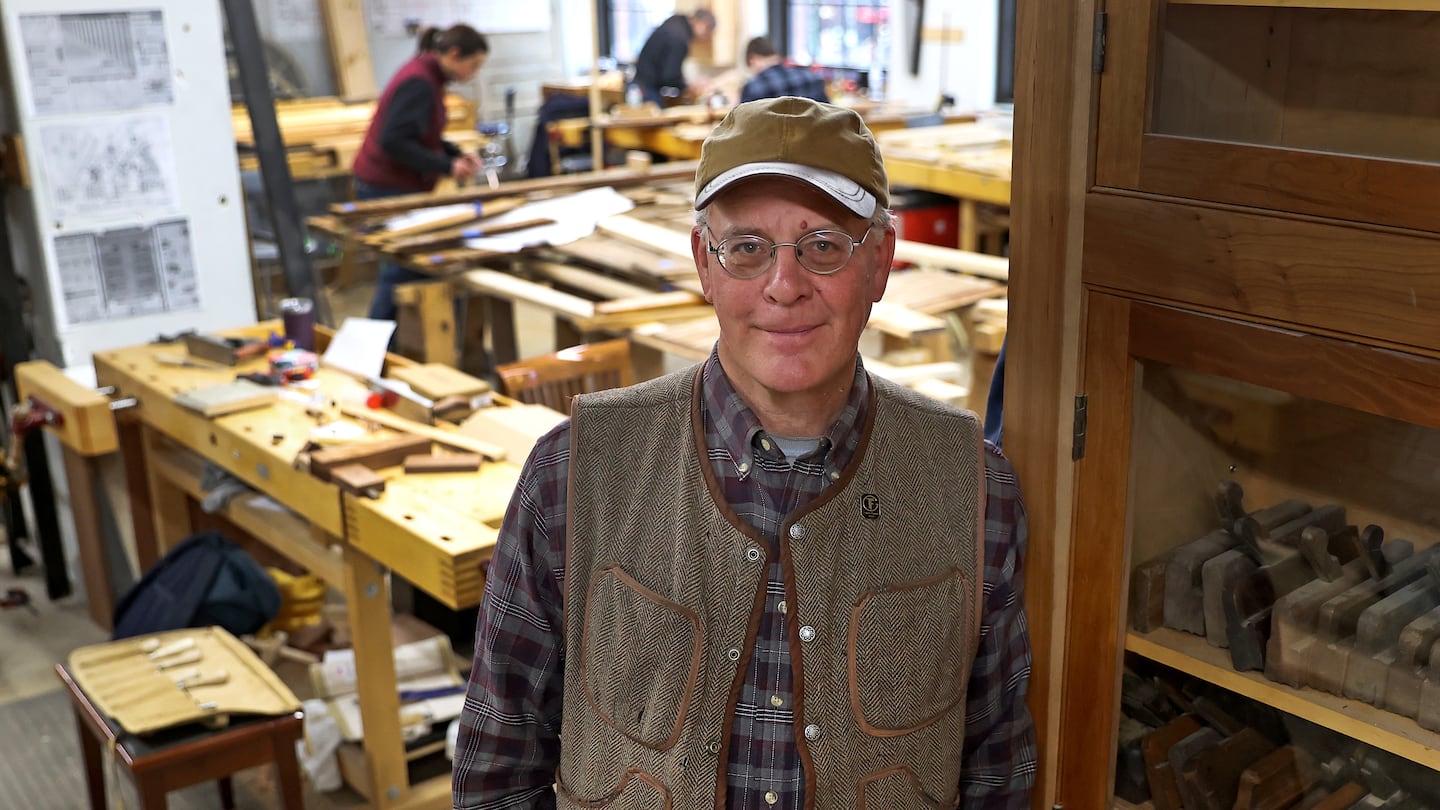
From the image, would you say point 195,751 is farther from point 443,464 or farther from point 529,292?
point 529,292

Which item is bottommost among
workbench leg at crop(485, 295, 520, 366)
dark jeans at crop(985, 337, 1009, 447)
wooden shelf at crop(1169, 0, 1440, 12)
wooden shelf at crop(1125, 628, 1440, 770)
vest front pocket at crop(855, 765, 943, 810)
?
workbench leg at crop(485, 295, 520, 366)

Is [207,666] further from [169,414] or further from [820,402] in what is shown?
[820,402]

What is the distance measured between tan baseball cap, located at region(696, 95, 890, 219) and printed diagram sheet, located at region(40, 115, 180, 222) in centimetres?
371

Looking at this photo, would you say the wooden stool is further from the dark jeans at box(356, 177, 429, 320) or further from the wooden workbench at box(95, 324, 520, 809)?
the dark jeans at box(356, 177, 429, 320)

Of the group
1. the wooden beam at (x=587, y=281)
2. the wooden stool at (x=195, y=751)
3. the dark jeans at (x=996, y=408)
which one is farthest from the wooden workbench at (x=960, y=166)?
the dark jeans at (x=996, y=408)

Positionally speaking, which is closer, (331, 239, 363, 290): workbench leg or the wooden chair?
the wooden chair

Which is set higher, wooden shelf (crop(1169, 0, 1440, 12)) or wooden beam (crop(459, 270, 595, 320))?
wooden shelf (crop(1169, 0, 1440, 12))

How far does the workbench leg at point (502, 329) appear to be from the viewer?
5.82m

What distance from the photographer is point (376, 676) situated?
10.6 ft

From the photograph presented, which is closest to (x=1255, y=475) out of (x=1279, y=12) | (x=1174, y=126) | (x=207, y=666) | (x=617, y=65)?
(x=1174, y=126)

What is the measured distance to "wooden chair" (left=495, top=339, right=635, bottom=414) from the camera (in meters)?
3.89

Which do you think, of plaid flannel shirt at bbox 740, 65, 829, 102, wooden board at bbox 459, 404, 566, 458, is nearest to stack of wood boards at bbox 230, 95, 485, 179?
plaid flannel shirt at bbox 740, 65, 829, 102

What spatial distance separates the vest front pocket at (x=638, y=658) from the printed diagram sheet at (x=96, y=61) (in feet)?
12.2

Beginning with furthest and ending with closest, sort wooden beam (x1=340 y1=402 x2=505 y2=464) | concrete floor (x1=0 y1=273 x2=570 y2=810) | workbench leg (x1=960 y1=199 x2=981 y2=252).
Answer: workbench leg (x1=960 y1=199 x2=981 y2=252)
concrete floor (x1=0 y1=273 x2=570 y2=810)
wooden beam (x1=340 y1=402 x2=505 y2=464)
